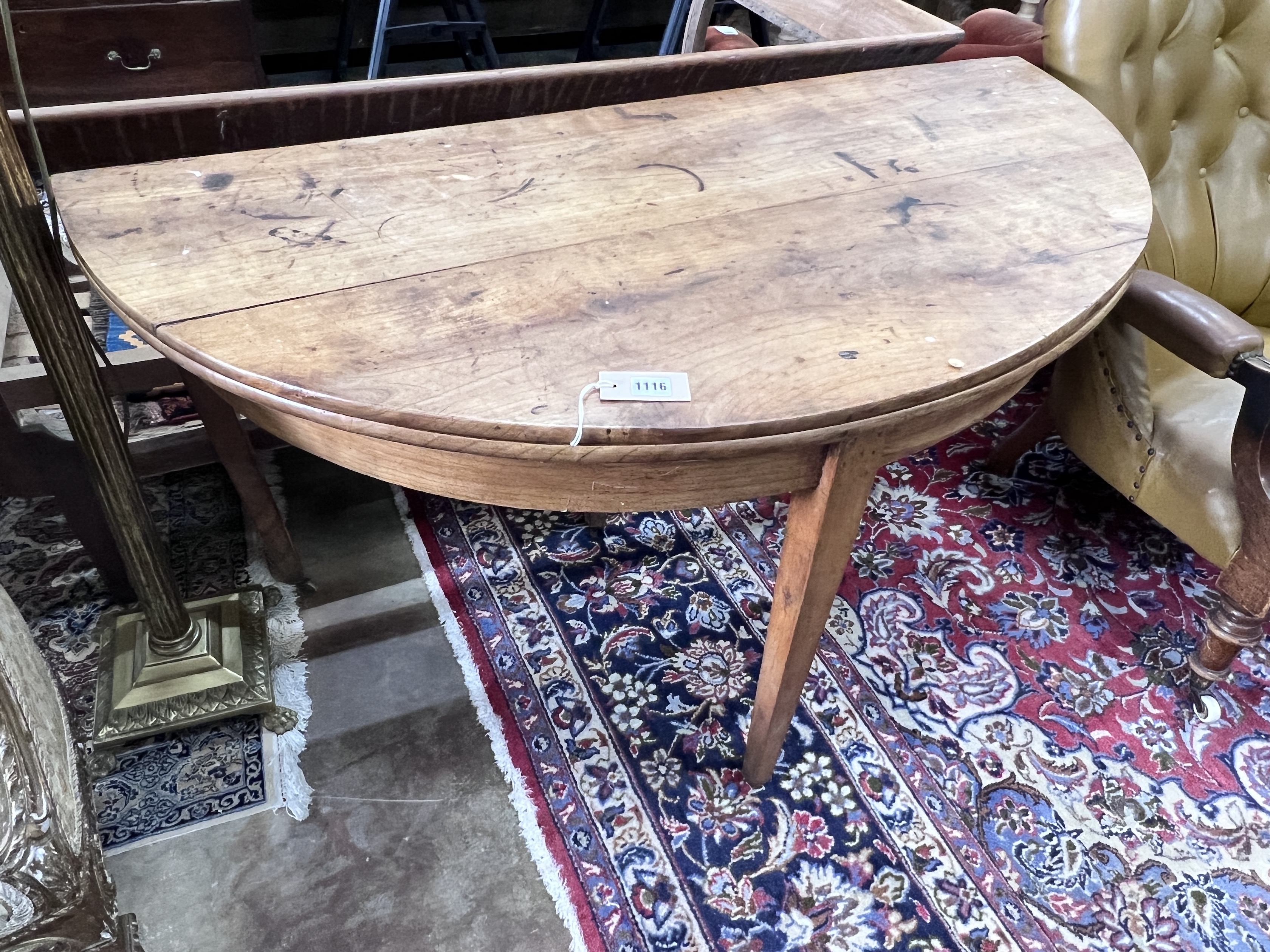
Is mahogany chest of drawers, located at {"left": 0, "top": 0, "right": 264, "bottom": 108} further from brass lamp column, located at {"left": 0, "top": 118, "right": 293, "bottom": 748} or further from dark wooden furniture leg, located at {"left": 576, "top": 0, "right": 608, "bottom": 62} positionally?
brass lamp column, located at {"left": 0, "top": 118, "right": 293, "bottom": 748}

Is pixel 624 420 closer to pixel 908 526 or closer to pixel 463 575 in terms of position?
pixel 463 575

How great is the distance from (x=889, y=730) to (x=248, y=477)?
3.45 feet

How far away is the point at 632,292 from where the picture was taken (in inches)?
28.5

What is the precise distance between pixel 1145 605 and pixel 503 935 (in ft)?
3.89

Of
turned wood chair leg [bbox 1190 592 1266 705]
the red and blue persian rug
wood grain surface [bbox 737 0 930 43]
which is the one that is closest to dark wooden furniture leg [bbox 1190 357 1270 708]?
turned wood chair leg [bbox 1190 592 1266 705]

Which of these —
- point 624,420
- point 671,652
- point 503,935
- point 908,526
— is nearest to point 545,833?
point 503,935

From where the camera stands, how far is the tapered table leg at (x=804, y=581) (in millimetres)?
727

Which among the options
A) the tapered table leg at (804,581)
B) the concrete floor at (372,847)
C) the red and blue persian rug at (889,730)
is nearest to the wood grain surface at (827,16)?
the red and blue persian rug at (889,730)

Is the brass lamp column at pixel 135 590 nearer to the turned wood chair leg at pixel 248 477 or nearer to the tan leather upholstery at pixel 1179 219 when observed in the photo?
the turned wood chair leg at pixel 248 477

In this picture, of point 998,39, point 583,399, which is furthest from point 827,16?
point 583,399

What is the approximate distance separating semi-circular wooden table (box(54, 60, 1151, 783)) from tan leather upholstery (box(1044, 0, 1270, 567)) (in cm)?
27

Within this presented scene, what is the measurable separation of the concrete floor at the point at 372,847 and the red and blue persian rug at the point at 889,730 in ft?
0.16

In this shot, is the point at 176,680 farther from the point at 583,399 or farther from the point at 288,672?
the point at 583,399

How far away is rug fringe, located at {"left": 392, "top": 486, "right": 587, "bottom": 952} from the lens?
40.7 inches
